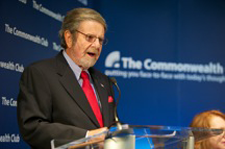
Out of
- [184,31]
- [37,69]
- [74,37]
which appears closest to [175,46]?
[184,31]

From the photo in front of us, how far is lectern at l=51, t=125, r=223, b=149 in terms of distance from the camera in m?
1.85

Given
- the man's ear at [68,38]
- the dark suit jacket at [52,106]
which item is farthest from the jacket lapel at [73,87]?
the man's ear at [68,38]

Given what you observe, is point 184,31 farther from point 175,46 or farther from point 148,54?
point 148,54

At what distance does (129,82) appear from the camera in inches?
215

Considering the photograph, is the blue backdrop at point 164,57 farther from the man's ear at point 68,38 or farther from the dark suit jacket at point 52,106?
the dark suit jacket at point 52,106

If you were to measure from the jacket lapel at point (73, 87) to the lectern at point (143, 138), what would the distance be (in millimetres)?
665

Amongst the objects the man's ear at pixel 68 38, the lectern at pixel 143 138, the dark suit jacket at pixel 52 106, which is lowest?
the lectern at pixel 143 138

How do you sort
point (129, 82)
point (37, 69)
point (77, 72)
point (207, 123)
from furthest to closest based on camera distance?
point (129, 82), point (207, 123), point (77, 72), point (37, 69)

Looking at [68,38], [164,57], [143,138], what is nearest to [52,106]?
[68,38]

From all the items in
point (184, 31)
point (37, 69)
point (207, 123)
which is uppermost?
point (184, 31)

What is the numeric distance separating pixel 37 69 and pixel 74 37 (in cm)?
47

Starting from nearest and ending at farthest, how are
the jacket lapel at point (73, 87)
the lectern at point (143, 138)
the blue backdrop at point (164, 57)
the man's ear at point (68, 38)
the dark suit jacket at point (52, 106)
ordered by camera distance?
the lectern at point (143, 138), the dark suit jacket at point (52, 106), the jacket lapel at point (73, 87), the man's ear at point (68, 38), the blue backdrop at point (164, 57)

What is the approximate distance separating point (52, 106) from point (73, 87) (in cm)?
23

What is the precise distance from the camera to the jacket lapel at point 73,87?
9.00 ft
